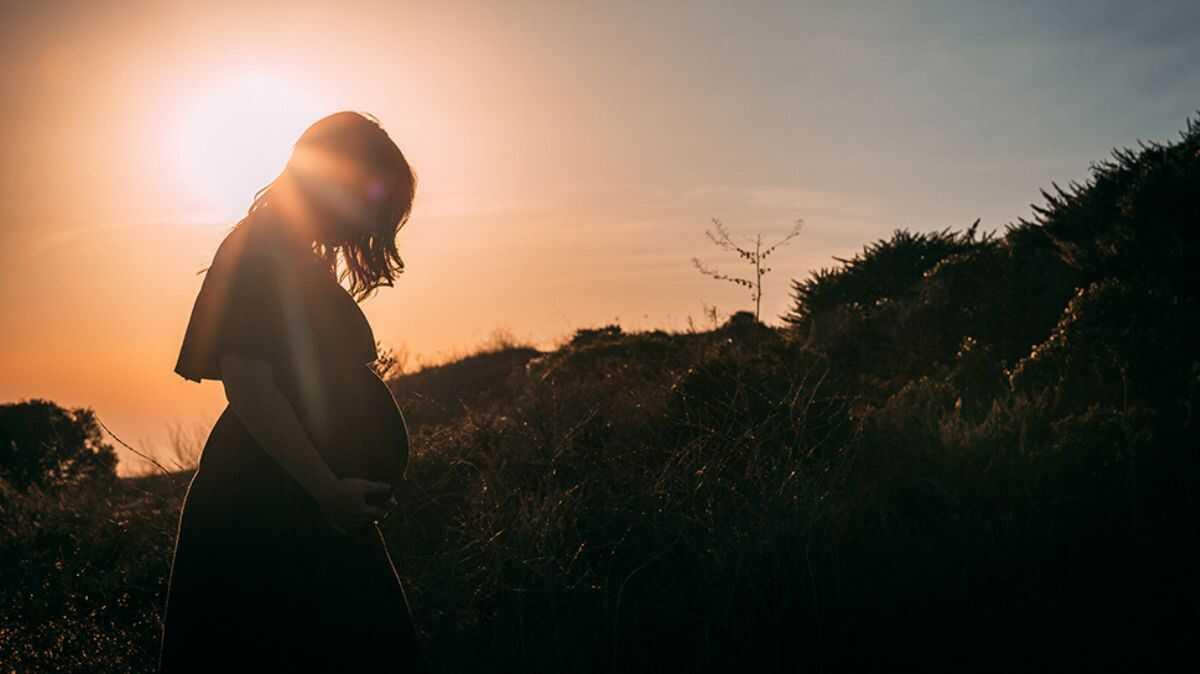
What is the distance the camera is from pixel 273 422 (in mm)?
2514

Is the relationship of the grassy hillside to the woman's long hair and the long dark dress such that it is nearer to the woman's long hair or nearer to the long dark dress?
the long dark dress

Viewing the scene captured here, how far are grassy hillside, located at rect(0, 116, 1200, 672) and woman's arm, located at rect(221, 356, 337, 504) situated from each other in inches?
107

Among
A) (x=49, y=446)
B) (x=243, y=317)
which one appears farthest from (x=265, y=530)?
(x=49, y=446)

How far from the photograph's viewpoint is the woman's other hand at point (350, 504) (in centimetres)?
257

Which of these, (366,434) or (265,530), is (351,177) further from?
(265,530)

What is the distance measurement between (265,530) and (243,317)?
2.07 ft

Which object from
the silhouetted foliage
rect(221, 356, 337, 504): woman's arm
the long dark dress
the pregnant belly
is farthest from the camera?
the silhouetted foliage

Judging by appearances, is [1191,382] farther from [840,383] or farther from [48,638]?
[48,638]

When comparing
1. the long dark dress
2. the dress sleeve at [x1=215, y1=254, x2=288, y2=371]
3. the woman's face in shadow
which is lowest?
the long dark dress

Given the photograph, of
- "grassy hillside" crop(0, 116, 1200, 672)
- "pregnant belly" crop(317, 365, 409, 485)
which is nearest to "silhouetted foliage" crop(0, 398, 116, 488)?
"grassy hillside" crop(0, 116, 1200, 672)

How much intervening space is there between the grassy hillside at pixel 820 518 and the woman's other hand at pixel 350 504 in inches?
97.7

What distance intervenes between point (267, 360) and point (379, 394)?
0.53m

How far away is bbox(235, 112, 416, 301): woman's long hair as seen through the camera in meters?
2.85

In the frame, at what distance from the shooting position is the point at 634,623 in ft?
17.0
